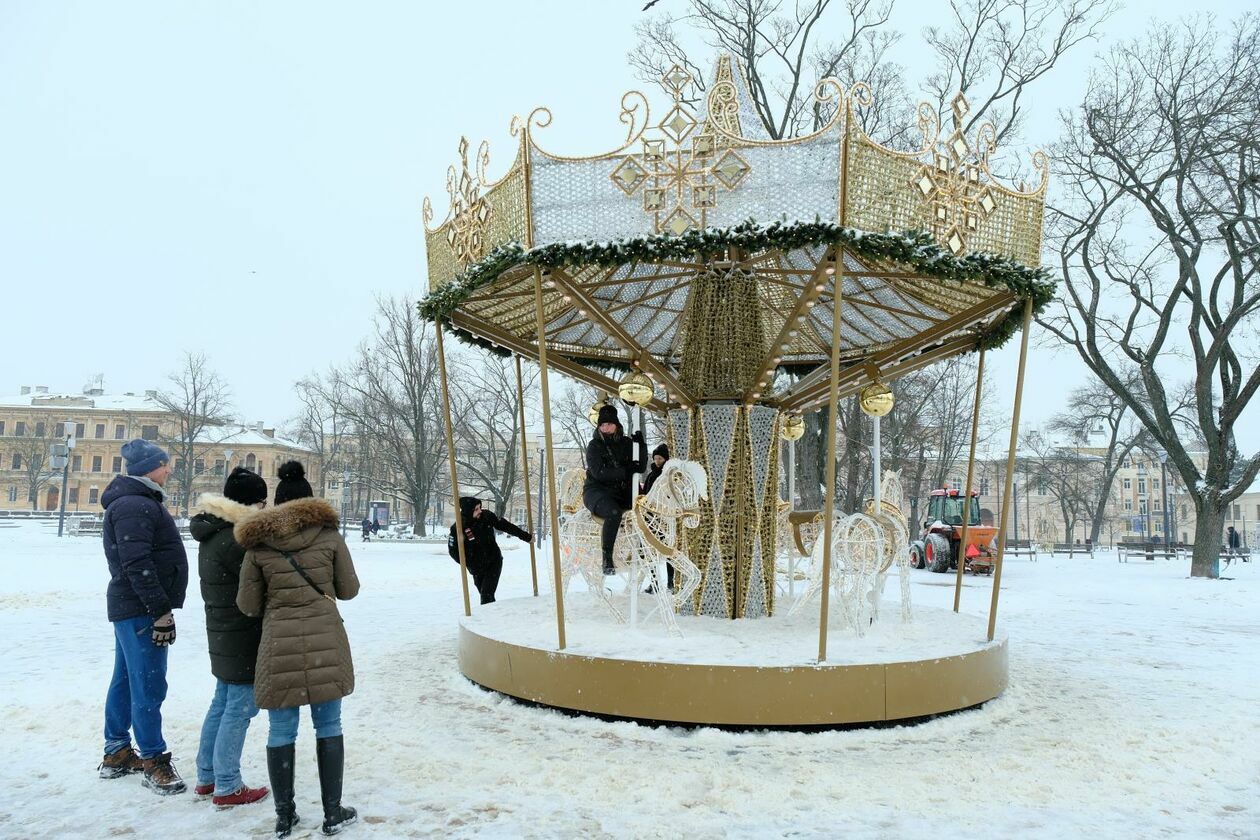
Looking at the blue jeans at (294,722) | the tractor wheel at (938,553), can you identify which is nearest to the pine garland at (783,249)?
the blue jeans at (294,722)

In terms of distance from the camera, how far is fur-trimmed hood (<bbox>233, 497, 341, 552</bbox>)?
12.6ft

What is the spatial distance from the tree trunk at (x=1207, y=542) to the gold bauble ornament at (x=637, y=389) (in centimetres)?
1862

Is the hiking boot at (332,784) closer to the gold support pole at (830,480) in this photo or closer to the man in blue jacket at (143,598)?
the man in blue jacket at (143,598)

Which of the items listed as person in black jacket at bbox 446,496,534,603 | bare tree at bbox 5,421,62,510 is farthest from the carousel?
bare tree at bbox 5,421,62,510

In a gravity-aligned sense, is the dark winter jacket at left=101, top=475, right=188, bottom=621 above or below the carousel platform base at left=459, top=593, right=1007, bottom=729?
above

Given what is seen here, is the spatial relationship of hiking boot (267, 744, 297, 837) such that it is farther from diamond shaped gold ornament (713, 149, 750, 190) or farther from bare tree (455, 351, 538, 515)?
bare tree (455, 351, 538, 515)

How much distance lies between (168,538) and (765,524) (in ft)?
18.1

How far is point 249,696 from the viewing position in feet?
13.6

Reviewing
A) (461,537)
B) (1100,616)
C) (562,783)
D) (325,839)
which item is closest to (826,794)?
(562,783)

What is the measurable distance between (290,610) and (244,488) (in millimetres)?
840

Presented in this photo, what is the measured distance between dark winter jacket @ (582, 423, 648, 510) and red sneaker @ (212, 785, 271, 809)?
13.6ft

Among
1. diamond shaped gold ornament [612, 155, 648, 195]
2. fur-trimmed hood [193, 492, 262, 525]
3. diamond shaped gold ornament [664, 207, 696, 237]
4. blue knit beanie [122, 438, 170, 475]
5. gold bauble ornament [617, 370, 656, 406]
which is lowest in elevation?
fur-trimmed hood [193, 492, 262, 525]

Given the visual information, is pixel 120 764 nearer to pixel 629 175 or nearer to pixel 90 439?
pixel 629 175

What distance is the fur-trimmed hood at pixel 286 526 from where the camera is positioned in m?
3.85
